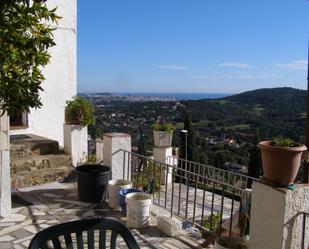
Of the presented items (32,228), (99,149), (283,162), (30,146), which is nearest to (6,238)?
(32,228)

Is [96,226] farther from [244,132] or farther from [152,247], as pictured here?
[244,132]

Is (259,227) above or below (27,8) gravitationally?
below

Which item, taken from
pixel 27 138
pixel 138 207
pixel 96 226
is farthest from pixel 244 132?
pixel 96 226

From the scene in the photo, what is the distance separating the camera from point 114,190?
5453mm

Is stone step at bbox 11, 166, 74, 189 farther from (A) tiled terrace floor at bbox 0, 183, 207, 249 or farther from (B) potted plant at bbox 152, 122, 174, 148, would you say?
(B) potted plant at bbox 152, 122, 174, 148

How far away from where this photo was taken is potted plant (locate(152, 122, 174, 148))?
→ 9.12 m

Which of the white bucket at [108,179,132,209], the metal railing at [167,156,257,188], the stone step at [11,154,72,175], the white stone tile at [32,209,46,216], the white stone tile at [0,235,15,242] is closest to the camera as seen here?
the white stone tile at [0,235,15,242]

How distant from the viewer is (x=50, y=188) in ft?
20.9

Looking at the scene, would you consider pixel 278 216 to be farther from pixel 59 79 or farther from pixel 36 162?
pixel 59 79

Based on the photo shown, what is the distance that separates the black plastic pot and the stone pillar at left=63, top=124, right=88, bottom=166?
1.76 m

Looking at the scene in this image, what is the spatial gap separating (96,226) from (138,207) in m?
2.54

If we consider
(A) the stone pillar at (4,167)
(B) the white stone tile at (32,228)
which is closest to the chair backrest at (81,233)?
(B) the white stone tile at (32,228)

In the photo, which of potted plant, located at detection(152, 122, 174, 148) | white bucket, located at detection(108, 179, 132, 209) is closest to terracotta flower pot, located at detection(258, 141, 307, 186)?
white bucket, located at detection(108, 179, 132, 209)

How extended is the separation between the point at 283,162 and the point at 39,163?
496 centimetres
